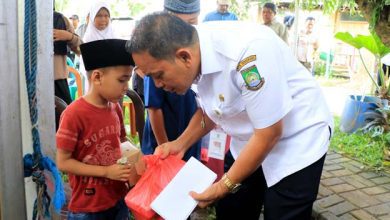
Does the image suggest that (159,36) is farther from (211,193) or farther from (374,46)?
(374,46)

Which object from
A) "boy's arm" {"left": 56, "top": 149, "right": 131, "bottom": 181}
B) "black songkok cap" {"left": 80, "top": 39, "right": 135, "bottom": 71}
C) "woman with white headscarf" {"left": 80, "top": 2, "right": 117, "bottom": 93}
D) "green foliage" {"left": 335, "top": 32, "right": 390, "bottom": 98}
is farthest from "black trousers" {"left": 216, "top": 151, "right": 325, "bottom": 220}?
"green foliage" {"left": 335, "top": 32, "right": 390, "bottom": 98}

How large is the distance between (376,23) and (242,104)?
2.95m

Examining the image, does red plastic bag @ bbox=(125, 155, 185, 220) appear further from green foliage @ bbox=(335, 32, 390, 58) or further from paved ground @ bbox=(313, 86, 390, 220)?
green foliage @ bbox=(335, 32, 390, 58)

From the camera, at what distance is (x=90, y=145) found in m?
1.52

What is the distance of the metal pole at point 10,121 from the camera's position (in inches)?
28.9

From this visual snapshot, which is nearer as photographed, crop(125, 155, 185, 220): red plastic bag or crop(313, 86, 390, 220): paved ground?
crop(125, 155, 185, 220): red plastic bag

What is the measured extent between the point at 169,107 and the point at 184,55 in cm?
81

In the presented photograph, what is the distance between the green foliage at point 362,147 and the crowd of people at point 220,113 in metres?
2.59

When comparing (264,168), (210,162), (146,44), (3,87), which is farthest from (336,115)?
(3,87)

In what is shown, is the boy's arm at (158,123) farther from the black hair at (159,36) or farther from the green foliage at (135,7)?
the green foliage at (135,7)

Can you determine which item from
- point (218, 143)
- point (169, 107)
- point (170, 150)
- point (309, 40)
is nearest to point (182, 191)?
point (170, 150)

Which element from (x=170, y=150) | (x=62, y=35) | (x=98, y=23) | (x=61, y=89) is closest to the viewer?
(x=170, y=150)

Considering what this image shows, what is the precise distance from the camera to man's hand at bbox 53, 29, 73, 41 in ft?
9.31

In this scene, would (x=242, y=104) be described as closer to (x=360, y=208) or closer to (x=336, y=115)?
(x=360, y=208)
